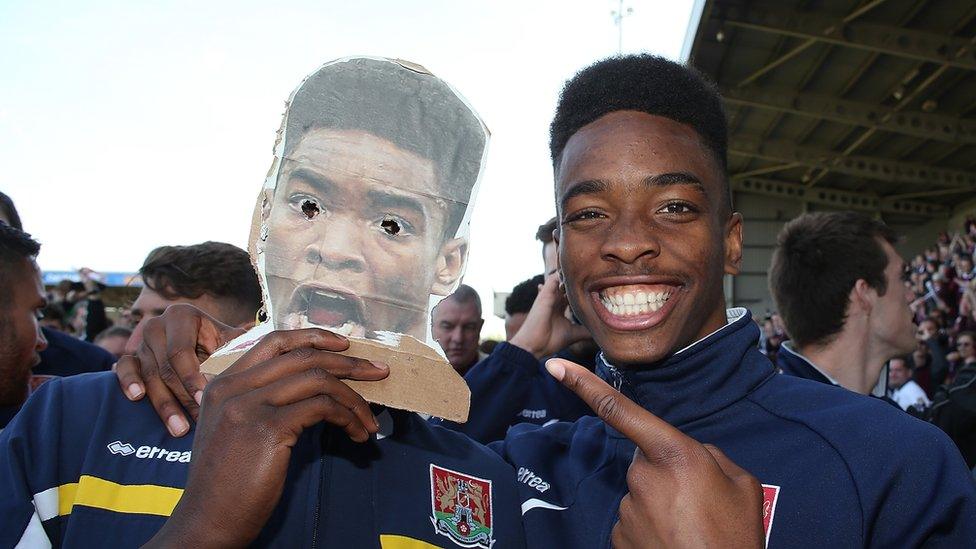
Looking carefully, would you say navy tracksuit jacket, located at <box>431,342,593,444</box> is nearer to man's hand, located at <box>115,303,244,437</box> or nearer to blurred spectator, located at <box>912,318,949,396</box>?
man's hand, located at <box>115,303,244,437</box>

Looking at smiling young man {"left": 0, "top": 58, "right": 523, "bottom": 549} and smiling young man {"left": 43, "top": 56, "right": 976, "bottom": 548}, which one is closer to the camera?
smiling young man {"left": 43, "top": 56, "right": 976, "bottom": 548}

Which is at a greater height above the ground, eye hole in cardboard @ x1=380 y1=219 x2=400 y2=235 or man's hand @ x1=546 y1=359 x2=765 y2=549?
eye hole in cardboard @ x1=380 y1=219 x2=400 y2=235

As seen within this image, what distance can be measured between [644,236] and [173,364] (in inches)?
42.0

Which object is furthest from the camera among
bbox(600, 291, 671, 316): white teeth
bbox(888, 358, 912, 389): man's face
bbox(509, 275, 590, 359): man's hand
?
bbox(888, 358, 912, 389): man's face

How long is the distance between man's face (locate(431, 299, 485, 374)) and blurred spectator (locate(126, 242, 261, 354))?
200 centimetres

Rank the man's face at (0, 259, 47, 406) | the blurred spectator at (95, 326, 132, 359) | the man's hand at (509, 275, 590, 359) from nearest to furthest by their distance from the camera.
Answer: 1. the man's face at (0, 259, 47, 406)
2. the man's hand at (509, 275, 590, 359)
3. the blurred spectator at (95, 326, 132, 359)

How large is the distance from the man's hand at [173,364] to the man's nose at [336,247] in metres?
0.37

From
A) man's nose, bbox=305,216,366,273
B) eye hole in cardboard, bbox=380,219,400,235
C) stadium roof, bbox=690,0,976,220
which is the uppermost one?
stadium roof, bbox=690,0,976,220

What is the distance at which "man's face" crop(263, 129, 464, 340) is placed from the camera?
1.53m

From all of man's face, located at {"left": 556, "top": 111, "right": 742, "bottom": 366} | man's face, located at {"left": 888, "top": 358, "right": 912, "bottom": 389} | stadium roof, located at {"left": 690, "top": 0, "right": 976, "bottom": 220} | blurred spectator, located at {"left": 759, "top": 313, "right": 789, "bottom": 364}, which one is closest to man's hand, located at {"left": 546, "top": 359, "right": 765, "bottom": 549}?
man's face, located at {"left": 556, "top": 111, "right": 742, "bottom": 366}

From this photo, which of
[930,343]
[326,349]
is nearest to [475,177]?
[326,349]

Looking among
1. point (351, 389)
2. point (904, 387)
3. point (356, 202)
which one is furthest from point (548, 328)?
point (904, 387)

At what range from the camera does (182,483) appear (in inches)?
61.3

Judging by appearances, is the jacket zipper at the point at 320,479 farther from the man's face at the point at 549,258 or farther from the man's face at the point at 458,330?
the man's face at the point at 458,330
